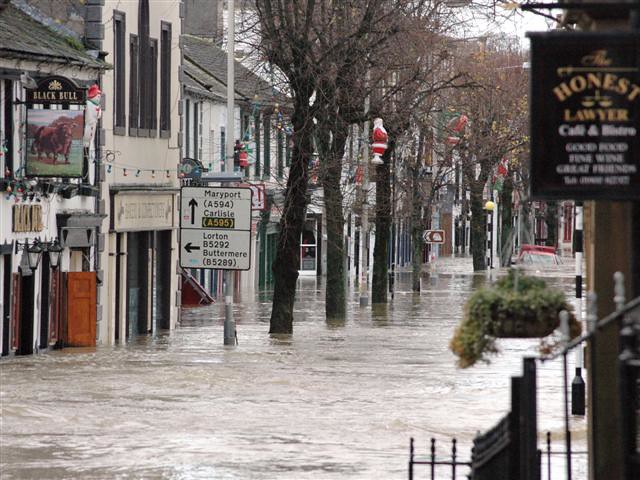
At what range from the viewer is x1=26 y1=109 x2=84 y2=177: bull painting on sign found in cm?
3209

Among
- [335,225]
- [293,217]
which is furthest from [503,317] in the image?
[335,225]

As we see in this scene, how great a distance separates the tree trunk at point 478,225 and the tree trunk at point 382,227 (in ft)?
73.0

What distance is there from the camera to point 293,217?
3794 centimetres

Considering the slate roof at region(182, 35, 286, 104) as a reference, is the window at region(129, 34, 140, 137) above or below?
below

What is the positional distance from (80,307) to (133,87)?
6.89 m

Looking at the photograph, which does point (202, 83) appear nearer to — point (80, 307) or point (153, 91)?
point (153, 91)

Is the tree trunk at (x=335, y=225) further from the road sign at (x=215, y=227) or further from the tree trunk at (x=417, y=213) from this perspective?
the tree trunk at (x=417, y=213)

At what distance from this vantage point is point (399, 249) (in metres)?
93.3

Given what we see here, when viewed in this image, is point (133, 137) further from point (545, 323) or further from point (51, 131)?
point (545, 323)

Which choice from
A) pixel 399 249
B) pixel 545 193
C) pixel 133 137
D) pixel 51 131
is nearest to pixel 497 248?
pixel 399 249

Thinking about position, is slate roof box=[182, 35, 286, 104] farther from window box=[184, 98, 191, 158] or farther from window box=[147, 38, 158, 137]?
window box=[147, 38, 158, 137]

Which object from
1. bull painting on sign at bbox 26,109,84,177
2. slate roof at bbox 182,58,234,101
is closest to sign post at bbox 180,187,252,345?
bull painting on sign at bbox 26,109,84,177

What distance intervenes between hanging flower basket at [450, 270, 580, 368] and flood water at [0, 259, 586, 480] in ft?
1.22

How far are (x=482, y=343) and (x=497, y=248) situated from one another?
91.9 meters
